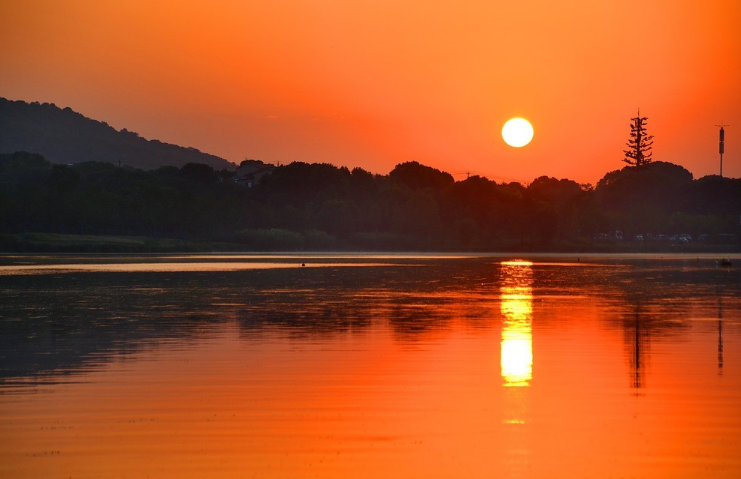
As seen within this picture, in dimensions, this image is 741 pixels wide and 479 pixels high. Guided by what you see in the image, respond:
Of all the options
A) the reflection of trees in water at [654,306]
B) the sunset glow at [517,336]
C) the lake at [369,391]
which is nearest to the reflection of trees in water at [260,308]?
the reflection of trees in water at [654,306]

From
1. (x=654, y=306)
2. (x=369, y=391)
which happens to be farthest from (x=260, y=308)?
(x=369, y=391)

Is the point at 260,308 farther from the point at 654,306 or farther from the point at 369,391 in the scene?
the point at 369,391

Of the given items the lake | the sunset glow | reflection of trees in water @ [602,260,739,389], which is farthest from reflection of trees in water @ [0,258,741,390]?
the sunset glow

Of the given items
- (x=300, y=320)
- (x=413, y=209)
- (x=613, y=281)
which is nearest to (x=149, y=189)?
(x=413, y=209)

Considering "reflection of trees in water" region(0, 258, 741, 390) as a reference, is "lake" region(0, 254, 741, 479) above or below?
below

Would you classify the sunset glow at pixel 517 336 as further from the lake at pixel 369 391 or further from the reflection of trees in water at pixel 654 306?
the reflection of trees in water at pixel 654 306

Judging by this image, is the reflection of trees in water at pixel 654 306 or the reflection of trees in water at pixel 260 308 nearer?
the reflection of trees in water at pixel 654 306

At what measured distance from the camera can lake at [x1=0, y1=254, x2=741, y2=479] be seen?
45.3 ft

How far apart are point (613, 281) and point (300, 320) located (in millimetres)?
35247

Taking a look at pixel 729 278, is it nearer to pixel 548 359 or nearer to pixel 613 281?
pixel 613 281

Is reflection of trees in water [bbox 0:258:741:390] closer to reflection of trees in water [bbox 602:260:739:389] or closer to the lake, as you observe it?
reflection of trees in water [bbox 602:260:739:389]

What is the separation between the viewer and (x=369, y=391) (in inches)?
772

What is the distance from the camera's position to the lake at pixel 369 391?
45.3 feet

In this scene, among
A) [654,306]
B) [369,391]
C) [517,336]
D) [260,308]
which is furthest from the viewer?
[654,306]
